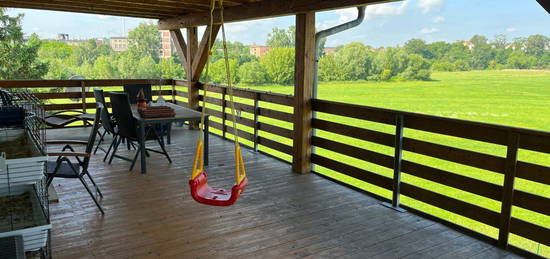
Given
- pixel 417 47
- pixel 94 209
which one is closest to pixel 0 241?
pixel 94 209

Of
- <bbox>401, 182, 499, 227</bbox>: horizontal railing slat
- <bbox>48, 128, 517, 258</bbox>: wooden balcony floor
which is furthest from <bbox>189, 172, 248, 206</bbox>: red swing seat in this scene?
<bbox>401, 182, 499, 227</bbox>: horizontal railing slat

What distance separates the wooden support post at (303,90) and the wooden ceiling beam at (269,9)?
0.15 m

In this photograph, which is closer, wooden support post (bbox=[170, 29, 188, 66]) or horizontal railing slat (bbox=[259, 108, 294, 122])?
A: horizontal railing slat (bbox=[259, 108, 294, 122])

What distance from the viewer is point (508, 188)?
2867mm

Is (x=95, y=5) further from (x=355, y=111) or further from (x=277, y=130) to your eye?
(x=355, y=111)

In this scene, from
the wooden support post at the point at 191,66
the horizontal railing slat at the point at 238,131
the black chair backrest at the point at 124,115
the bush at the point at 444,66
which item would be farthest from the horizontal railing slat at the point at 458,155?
the bush at the point at 444,66

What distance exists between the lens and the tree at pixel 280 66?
390 inches

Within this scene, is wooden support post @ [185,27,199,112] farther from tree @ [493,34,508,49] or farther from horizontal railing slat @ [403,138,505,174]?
tree @ [493,34,508,49]

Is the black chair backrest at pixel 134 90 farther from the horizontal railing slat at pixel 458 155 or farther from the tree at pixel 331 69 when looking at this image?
the tree at pixel 331 69

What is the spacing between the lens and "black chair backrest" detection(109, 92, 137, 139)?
14.8 ft

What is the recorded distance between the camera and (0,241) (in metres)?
1.49

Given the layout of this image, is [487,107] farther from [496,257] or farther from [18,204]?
[18,204]

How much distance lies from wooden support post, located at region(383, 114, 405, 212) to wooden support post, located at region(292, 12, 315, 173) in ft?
4.09

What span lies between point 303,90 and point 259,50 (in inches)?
329
